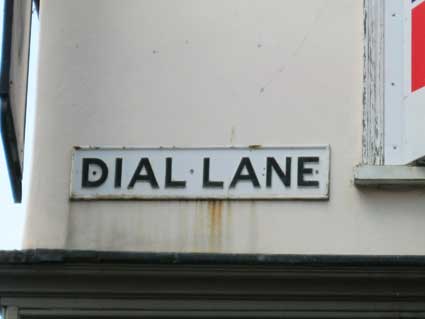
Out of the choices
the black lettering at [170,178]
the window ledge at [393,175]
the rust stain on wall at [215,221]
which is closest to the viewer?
the window ledge at [393,175]

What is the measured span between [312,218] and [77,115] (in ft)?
5.63

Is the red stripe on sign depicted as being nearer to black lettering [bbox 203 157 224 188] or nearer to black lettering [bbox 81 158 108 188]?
black lettering [bbox 203 157 224 188]

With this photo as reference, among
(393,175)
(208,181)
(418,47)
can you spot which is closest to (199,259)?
(208,181)

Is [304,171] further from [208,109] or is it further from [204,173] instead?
[208,109]

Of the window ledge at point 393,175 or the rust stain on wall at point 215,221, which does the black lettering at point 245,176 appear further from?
the window ledge at point 393,175

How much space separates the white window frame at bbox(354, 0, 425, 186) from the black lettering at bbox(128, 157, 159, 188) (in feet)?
4.30

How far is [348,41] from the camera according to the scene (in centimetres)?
1054

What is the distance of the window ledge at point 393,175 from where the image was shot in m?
10.1

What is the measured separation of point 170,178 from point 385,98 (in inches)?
58.4

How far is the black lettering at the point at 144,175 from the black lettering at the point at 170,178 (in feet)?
0.26

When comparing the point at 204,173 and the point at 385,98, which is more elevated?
the point at 385,98

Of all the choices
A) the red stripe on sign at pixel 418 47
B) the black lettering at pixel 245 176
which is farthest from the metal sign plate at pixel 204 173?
the red stripe on sign at pixel 418 47

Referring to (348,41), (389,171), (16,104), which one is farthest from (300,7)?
(16,104)

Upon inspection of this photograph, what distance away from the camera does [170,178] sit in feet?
33.8
